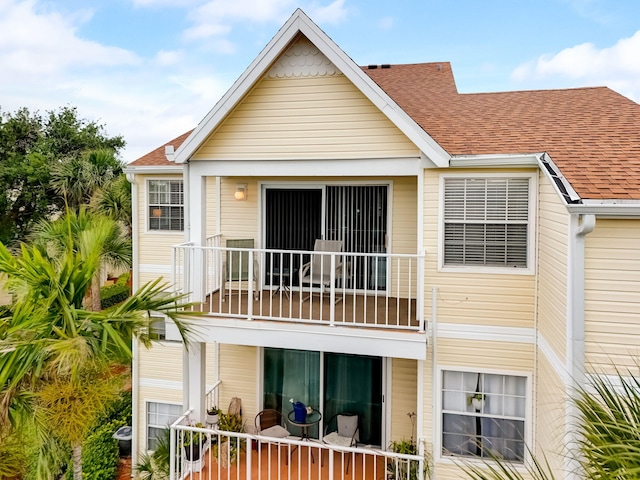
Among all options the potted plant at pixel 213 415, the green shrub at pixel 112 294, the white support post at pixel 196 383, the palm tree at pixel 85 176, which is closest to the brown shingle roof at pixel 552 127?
the white support post at pixel 196 383

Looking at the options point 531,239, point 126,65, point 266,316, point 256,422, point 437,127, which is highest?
point 126,65

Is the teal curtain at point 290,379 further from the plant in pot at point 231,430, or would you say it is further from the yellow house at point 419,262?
the plant in pot at point 231,430

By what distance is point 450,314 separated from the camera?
7039 millimetres

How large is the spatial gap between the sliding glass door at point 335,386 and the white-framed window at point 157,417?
2.92 m

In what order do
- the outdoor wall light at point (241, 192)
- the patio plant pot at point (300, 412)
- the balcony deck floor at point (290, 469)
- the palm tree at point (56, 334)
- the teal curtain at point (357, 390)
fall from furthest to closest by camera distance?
the outdoor wall light at point (241, 192), the teal curtain at point (357, 390), the patio plant pot at point (300, 412), the balcony deck floor at point (290, 469), the palm tree at point (56, 334)

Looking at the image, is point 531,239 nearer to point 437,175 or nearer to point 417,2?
point 437,175

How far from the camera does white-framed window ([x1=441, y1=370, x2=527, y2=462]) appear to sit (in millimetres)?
6805

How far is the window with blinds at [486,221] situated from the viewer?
6746mm

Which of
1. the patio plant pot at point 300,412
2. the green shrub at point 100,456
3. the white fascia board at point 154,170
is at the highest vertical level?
the white fascia board at point 154,170

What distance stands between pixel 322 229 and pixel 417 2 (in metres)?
16.4

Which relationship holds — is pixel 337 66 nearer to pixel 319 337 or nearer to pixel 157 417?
pixel 319 337

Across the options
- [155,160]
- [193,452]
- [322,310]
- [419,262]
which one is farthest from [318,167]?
[193,452]

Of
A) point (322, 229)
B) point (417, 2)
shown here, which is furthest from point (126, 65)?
point (322, 229)

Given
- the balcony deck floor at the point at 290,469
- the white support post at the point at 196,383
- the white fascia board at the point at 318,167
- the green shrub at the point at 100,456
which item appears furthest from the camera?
the green shrub at the point at 100,456
